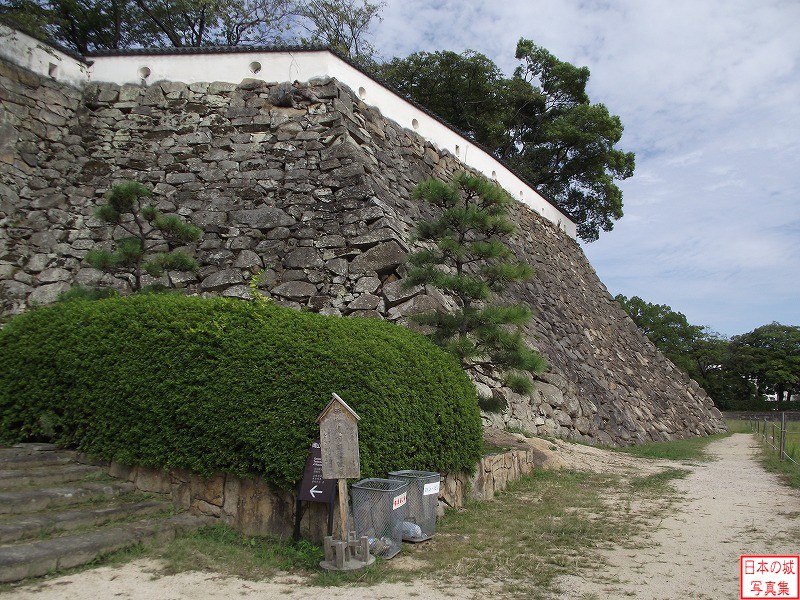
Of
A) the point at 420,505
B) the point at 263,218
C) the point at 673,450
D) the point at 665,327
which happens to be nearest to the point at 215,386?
the point at 420,505

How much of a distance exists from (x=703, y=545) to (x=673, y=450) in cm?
880

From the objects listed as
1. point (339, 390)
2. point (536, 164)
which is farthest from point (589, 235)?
point (339, 390)

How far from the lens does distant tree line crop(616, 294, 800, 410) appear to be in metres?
39.8

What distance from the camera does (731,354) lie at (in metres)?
42.0

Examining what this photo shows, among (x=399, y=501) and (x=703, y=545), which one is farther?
(x=703, y=545)

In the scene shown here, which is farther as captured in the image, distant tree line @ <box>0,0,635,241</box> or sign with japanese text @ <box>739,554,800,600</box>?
distant tree line @ <box>0,0,635,241</box>

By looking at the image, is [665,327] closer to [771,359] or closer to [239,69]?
[771,359]

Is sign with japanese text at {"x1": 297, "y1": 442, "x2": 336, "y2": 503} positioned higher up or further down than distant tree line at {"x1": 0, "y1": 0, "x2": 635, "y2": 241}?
further down

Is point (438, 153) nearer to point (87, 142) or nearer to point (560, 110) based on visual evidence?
point (87, 142)

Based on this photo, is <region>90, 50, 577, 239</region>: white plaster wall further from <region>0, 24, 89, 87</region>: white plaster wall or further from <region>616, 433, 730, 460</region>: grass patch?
<region>616, 433, 730, 460</region>: grass patch

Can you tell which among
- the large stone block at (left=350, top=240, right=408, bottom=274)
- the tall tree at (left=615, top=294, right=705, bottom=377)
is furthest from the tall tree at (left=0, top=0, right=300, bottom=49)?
the tall tree at (left=615, top=294, right=705, bottom=377)

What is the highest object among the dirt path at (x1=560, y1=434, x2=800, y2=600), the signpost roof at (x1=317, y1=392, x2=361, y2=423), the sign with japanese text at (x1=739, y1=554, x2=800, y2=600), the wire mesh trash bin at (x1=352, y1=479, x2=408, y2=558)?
the signpost roof at (x1=317, y1=392, x2=361, y2=423)

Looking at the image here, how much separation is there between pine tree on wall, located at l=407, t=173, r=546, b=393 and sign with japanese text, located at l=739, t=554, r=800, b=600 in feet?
10.4

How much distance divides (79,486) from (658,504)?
616 cm
